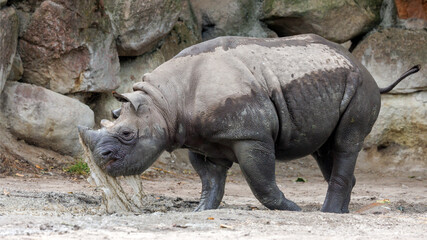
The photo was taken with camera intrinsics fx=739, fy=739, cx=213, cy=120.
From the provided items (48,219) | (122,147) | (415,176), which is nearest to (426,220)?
(122,147)

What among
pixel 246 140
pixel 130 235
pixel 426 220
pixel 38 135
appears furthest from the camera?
pixel 38 135

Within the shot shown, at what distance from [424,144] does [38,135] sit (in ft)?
18.2

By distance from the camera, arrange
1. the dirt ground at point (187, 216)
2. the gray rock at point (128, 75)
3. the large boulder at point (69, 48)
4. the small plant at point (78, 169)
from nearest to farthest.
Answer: the dirt ground at point (187, 216) → the small plant at point (78, 169) → the large boulder at point (69, 48) → the gray rock at point (128, 75)

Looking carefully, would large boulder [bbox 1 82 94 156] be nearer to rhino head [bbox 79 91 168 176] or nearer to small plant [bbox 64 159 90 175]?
small plant [bbox 64 159 90 175]

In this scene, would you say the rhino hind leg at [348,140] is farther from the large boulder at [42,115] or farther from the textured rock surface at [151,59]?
the textured rock surface at [151,59]

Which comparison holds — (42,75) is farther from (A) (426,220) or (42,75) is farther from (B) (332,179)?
(A) (426,220)

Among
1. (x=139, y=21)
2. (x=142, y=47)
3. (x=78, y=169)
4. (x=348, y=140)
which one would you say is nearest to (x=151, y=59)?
(x=142, y=47)

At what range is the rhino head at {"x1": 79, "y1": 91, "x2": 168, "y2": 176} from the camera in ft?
19.1

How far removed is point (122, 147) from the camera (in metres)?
5.86

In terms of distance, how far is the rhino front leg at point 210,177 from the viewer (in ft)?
21.9

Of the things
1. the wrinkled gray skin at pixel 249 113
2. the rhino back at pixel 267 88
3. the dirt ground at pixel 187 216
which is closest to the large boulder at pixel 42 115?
the dirt ground at pixel 187 216

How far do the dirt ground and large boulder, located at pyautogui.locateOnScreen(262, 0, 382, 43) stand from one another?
262 cm

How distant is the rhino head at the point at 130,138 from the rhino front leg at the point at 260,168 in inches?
26.5

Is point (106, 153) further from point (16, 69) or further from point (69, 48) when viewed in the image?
point (69, 48)
